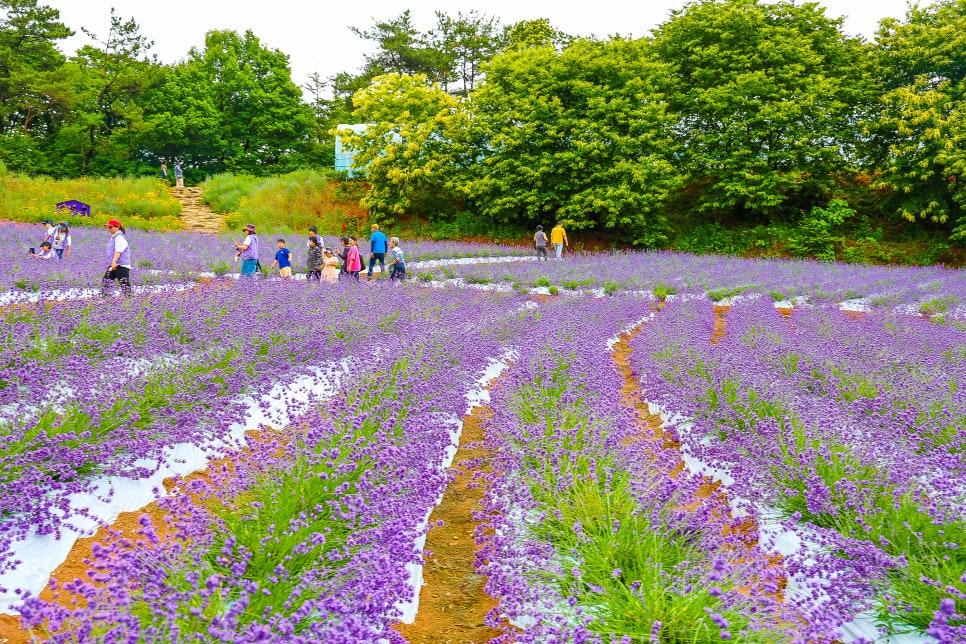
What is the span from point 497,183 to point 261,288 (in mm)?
15309

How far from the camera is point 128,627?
5.47 ft

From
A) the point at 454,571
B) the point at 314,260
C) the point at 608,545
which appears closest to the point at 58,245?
the point at 314,260

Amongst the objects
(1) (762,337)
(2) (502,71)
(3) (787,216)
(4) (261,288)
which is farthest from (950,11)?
Answer: (4) (261,288)

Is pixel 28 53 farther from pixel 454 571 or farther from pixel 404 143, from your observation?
pixel 454 571

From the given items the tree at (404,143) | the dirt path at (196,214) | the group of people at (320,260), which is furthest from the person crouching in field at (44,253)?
the tree at (404,143)

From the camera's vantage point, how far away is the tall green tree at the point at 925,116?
1969cm

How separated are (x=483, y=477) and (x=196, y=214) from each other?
26.0 m

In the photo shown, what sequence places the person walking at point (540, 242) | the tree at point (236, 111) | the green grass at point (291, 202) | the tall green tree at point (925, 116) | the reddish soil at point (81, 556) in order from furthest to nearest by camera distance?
the tree at point (236, 111) < the green grass at point (291, 202) < the tall green tree at point (925, 116) < the person walking at point (540, 242) < the reddish soil at point (81, 556)

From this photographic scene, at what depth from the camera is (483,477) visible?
3.89m

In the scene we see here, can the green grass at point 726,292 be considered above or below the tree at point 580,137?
below

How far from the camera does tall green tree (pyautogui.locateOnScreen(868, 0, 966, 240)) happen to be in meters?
19.7

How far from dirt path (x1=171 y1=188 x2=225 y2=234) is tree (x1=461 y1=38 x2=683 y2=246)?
33.9 feet

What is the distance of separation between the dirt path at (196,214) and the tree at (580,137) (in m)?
10.3

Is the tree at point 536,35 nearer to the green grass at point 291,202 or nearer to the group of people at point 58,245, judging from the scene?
the green grass at point 291,202
